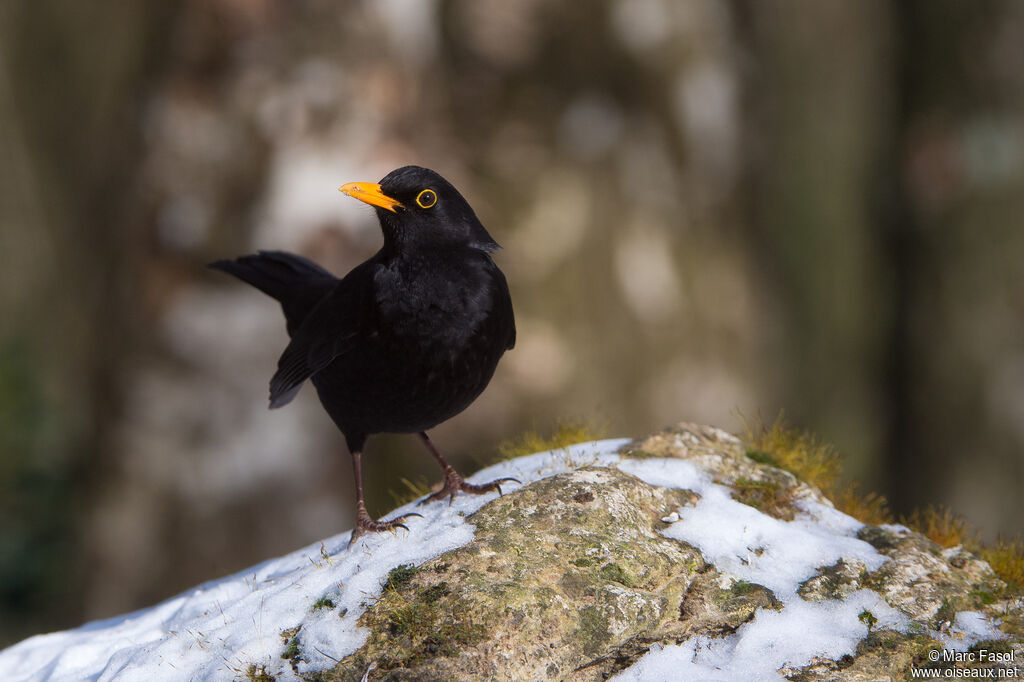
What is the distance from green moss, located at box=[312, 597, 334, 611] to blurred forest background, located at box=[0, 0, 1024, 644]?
88.2 inches

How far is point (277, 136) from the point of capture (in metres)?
6.32

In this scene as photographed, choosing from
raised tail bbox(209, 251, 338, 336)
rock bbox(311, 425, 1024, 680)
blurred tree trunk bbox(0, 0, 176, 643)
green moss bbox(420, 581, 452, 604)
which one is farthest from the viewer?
blurred tree trunk bbox(0, 0, 176, 643)

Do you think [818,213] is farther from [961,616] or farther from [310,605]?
[310,605]

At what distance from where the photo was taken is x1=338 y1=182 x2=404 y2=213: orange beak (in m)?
3.93

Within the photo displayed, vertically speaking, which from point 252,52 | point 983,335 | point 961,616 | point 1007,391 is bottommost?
point 961,616

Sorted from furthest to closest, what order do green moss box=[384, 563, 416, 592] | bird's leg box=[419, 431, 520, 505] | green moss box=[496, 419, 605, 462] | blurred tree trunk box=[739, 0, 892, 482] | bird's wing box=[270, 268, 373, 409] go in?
1. blurred tree trunk box=[739, 0, 892, 482]
2. green moss box=[496, 419, 605, 462]
3. bird's leg box=[419, 431, 520, 505]
4. bird's wing box=[270, 268, 373, 409]
5. green moss box=[384, 563, 416, 592]

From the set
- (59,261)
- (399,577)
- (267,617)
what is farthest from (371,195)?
(59,261)

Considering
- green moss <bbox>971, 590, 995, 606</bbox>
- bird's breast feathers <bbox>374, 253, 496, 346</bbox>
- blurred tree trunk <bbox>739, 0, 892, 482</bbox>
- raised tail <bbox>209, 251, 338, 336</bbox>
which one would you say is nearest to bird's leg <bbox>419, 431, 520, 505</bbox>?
bird's breast feathers <bbox>374, 253, 496, 346</bbox>

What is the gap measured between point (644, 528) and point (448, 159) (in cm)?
368

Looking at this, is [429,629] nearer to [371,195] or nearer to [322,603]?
[322,603]

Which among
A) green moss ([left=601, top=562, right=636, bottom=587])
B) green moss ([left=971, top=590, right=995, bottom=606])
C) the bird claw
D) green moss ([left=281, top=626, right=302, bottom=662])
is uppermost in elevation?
the bird claw

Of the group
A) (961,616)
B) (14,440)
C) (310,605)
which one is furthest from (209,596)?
(14,440)

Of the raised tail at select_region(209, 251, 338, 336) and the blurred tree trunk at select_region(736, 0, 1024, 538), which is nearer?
the raised tail at select_region(209, 251, 338, 336)

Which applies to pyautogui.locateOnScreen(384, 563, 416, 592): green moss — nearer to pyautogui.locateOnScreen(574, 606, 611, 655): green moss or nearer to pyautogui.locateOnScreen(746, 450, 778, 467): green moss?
pyautogui.locateOnScreen(574, 606, 611, 655): green moss
